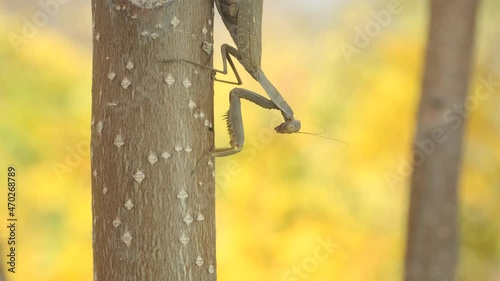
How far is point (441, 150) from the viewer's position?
1253mm

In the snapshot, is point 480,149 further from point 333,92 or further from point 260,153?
point 260,153

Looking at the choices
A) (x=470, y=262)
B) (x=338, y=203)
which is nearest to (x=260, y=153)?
(x=338, y=203)

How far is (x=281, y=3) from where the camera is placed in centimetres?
124

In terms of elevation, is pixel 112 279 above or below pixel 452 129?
below

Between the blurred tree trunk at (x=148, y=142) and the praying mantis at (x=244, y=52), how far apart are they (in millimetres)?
45

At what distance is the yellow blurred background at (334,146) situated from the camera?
1225 mm

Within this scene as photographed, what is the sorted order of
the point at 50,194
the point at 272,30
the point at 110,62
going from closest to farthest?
the point at 110,62
the point at 50,194
the point at 272,30

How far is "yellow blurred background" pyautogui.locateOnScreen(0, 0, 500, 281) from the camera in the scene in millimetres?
1225

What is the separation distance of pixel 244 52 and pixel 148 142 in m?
0.18

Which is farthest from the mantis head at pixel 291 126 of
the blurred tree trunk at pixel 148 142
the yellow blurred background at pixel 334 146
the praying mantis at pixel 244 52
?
the yellow blurred background at pixel 334 146

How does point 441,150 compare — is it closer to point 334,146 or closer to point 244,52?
point 334,146

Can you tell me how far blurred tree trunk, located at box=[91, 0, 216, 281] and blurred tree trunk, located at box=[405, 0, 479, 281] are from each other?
83 cm

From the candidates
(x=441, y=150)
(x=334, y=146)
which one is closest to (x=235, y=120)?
(x=334, y=146)

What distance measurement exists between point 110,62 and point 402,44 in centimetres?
92
